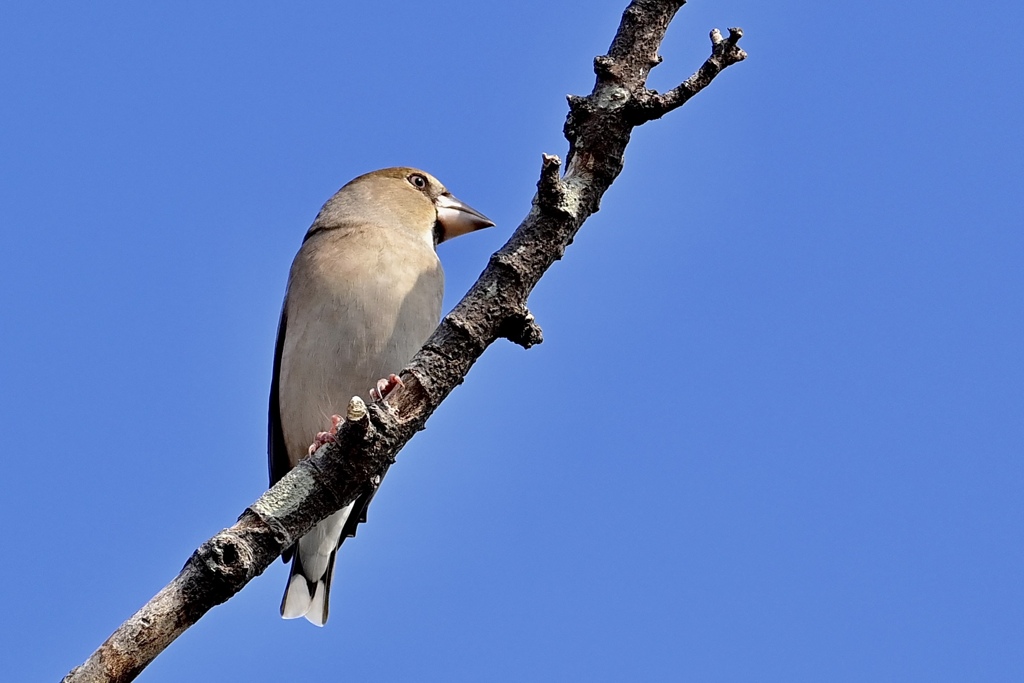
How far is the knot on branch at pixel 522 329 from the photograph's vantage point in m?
4.44

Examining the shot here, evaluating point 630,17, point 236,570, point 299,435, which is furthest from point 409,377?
point 299,435

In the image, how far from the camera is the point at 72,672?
3.83 m

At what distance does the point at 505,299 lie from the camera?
4418 mm

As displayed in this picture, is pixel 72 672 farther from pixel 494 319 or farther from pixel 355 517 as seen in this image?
pixel 355 517

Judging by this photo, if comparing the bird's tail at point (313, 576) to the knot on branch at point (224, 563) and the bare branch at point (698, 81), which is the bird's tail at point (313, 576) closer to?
the knot on branch at point (224, 563)

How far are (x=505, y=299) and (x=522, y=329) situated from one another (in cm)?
14

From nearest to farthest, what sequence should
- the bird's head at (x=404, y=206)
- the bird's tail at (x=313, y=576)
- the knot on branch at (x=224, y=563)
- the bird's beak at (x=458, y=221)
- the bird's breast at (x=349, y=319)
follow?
the knot on branch at (x=224, y=563), the bird's breast at (x=349, y=319), the bird's tail at (x=313, y=576), the bird's head at (x=404, y=206), the bird's beak at (x=458, y=221)

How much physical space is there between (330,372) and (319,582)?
65.1 inches

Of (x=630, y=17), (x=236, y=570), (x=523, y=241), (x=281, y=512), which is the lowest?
(x=236, y=570)

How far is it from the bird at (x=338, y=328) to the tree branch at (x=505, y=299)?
10.4ft

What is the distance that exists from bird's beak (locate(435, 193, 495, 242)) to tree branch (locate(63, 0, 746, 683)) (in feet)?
15.4

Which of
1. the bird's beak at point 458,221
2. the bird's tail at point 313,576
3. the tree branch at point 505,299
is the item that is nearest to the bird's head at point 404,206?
the bird's beak at point 458,221

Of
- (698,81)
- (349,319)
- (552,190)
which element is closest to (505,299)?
(552,190)

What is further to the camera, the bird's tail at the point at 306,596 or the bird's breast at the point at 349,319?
the bird's tail at the point at 306,596
